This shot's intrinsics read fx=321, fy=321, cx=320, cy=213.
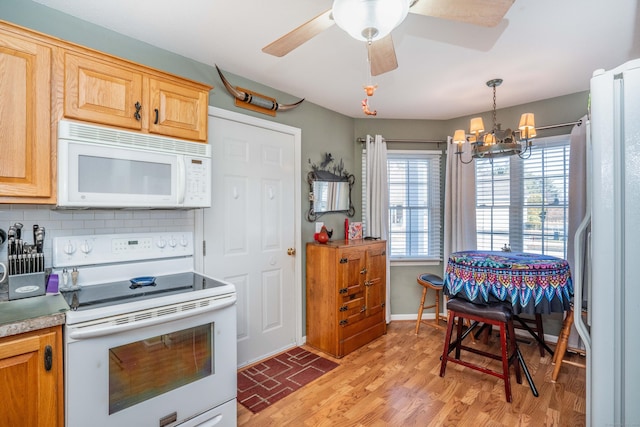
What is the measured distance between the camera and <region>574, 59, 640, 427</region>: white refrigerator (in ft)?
3.33

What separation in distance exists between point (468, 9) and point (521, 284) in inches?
76.8

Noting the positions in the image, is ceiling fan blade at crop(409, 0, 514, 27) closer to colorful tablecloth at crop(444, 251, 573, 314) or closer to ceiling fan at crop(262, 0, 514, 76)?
ceiling fan at crop(262, 0, 514, 76)

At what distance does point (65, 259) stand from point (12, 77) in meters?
0.95

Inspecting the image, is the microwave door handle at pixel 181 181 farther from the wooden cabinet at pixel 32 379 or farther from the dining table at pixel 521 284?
the dining table at pixel 521 284

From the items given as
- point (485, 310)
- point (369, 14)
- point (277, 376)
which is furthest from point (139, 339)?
point (485, 310)

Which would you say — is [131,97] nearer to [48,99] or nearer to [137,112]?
[137,112]

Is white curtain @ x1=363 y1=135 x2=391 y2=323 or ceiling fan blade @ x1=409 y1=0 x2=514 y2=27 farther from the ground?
ceiling fan blade @ x1=409 y1=0 x2=514 y2=27

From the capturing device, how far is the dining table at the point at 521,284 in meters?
2.34

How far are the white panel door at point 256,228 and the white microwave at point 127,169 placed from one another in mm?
497

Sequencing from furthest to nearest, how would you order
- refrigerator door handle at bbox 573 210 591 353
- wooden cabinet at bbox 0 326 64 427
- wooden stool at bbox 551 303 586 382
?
wooden stool at bbox 551 303 586 382 < refrigerator door handle at bbox 573 210 591 353 < wooden cabinet at bbox 0 326 64 427

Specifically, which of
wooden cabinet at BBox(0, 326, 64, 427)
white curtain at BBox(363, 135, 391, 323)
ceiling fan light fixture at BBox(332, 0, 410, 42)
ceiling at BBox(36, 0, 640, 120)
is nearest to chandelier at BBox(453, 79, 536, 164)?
ceiling at BBox(36, 0, 640, 120)

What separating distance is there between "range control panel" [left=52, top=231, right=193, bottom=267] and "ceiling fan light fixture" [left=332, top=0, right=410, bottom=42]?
1.75 meters

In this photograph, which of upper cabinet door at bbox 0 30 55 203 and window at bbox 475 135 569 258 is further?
window at bbox 475 135 569 258

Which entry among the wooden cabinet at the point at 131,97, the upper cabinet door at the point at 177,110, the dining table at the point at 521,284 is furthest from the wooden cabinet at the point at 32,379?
the dining table at the point at 521,284
